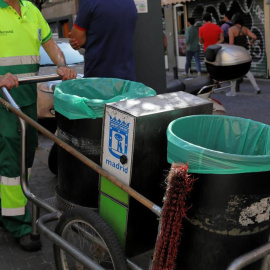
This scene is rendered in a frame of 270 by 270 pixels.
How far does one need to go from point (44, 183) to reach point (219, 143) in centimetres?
314

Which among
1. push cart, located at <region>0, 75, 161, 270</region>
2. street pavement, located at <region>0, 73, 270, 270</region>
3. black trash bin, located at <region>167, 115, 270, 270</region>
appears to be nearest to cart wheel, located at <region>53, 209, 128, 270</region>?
push cart, located at <region>0, 75, 161, 270</region>

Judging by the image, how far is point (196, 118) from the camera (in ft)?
8.51

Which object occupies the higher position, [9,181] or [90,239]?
[9,181]

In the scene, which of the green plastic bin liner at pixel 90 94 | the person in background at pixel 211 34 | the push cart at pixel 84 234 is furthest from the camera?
the person in background at pixel 211 34

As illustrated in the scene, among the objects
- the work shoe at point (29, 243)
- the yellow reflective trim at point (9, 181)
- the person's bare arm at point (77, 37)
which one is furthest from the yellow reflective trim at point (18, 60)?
the work shoe at point (29, 243)

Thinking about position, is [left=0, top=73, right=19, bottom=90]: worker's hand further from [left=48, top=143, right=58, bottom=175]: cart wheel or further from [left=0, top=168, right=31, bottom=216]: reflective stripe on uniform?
[left=48, top=143, right=58, bottom=175]: cart wheel

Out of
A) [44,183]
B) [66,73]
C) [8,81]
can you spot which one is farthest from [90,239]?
[44,183]

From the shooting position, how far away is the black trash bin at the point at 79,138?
277 cm

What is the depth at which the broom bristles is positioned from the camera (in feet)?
6.60

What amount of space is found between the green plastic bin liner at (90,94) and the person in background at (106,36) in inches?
27.8

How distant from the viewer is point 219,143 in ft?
8.71

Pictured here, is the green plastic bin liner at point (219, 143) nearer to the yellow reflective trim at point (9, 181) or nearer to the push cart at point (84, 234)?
the push cart at point (84, 234)

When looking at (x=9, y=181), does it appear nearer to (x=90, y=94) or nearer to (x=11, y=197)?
(x=11, y=197)

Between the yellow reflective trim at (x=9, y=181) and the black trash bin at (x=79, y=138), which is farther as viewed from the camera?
the yellow reflective trim at (x=9, y=181)
